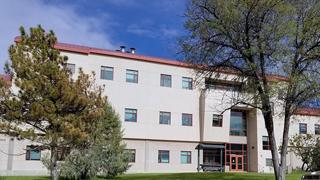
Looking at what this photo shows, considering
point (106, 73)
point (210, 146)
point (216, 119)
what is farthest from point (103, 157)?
point (216, 119)

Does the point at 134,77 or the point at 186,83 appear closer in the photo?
the point at 134,77

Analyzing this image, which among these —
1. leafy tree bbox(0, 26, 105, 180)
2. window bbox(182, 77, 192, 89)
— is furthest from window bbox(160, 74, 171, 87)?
leafy tree bbox(0, 26, 105, 180)

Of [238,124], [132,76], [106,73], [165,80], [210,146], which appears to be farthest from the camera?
[238,124]

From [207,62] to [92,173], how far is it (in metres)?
12.7

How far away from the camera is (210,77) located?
1243 inches

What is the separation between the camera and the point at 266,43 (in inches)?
1081

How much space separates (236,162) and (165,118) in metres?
12.7

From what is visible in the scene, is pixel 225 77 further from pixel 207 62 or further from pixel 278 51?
A: pixel 278 51

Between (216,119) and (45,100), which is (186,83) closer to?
(216,119)

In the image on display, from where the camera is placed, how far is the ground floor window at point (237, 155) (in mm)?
60312

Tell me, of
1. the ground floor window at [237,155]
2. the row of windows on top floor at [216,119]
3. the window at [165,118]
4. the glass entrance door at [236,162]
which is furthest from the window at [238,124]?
the window at [165,118]

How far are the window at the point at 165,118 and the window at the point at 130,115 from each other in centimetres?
319

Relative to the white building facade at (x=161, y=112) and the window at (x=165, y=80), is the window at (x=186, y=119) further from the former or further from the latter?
the window at (x=165, y=80)

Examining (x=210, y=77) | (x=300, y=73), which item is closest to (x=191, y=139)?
(x=210, y=77)
